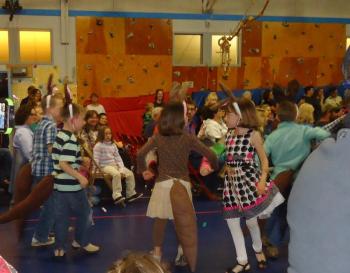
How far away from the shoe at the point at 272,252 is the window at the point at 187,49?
7.89 m

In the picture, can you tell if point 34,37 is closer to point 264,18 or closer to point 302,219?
point 264,18

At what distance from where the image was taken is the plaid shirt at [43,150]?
16.0 feet

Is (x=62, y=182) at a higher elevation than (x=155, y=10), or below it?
below

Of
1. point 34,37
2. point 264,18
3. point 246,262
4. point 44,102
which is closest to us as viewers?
point 246,262

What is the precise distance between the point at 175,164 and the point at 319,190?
3075 mm

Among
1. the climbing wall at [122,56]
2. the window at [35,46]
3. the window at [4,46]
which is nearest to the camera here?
the window at [4,46]

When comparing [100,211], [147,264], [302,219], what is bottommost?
[100,211]

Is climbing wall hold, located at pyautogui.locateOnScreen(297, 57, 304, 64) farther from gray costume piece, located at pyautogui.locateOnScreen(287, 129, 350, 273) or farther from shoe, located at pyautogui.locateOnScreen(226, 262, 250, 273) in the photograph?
gray costume piece, located at pyautogui.locateOnScreen(287, 129, 350, 273)

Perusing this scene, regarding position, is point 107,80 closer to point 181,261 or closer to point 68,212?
point 68,212

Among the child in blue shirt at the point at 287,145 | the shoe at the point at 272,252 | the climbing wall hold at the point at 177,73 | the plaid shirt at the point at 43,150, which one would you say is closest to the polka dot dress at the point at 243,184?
the child in blue shirt at the point at 287,145

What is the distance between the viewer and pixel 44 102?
4930mm

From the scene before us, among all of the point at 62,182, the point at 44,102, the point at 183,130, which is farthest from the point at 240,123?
the point at 44,102

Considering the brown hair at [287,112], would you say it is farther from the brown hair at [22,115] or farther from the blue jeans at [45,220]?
the brown hair at [22,115]

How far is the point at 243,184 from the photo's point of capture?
4191 mm
